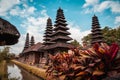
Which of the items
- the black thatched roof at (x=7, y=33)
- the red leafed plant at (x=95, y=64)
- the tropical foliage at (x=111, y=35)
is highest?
the tropical foliage at (x=111, y=35)

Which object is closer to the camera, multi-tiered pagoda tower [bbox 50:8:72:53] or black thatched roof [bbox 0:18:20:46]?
black thatched roof [bbox 0:18:20:46]

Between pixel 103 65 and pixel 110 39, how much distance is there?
157 feet

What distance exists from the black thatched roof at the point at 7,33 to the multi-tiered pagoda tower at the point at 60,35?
26275 millimetres

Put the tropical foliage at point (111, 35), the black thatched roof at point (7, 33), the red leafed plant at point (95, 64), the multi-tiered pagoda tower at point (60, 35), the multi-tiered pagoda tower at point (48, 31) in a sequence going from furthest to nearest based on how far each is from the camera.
A: the tropical foliage at point (111, 35)
the multi-tiered pagoda tower at point (48, 31)
the multi-tiered pagoda tower at point (60, 35)
the black thatched roof at point (7, 33)
the red leafed plant at point (95, 64)

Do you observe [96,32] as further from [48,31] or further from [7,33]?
[7,33]

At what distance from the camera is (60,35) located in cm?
3512

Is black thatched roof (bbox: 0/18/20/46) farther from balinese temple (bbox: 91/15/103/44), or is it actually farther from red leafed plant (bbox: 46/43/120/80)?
balinese temple (bbox: 91/15/103/44)

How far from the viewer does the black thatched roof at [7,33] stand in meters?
5.11

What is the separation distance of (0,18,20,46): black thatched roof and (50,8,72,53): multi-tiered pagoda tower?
26275mm

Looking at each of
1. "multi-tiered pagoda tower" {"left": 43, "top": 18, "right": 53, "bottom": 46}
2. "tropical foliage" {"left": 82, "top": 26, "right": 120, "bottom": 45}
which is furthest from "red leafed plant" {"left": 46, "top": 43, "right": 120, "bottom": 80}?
"tropical foliage" {"left": 82, "top": 26, "right": 120, "bottom": 45}

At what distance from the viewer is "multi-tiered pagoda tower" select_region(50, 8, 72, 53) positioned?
3288 centimetres

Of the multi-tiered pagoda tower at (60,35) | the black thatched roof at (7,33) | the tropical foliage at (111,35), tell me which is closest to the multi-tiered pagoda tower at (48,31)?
the multi-tiered pagoda tower at (60,35)

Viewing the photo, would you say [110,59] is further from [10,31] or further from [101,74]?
[10,31]

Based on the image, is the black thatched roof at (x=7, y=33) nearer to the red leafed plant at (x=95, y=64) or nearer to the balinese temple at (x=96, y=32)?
the red leafed plant at (x=95, y=64)
